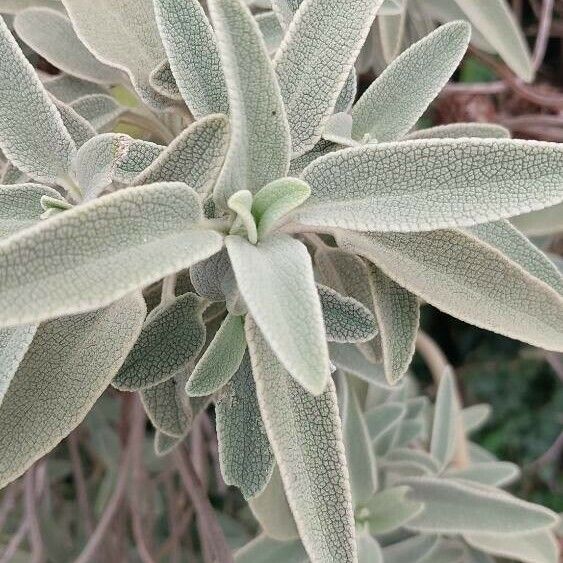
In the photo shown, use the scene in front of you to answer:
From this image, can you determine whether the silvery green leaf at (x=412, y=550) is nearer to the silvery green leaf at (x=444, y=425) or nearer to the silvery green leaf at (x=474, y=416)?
the silvery green leaf at (x=444, y=425)

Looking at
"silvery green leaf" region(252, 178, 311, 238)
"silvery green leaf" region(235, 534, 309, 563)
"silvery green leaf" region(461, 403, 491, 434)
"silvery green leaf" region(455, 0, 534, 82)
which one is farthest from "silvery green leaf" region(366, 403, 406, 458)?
"silvery green leaf" region(252, 178, 311, 238)

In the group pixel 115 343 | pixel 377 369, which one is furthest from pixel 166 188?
pixel 377 369

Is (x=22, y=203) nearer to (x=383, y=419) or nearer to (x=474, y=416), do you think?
(x=383, y=419)

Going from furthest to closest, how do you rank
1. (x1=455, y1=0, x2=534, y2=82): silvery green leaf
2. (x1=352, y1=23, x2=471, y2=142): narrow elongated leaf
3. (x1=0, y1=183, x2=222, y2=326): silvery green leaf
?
(x1=455, y1=0, x2=534, y2=82): silvery green leaf
(x1=352, y1=23, x2=471, y2=142): narrow elongated leaf
(x1=0, y1=183, x2=222, y2=326): silvery green leaf

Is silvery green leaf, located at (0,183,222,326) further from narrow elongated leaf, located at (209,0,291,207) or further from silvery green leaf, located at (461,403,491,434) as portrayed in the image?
silvery green leaf, located at (461,403,491,434)

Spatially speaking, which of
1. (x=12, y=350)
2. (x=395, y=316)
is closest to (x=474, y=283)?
(x=395, y=316)

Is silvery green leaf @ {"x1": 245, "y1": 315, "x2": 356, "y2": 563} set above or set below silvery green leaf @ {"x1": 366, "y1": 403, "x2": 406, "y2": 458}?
above

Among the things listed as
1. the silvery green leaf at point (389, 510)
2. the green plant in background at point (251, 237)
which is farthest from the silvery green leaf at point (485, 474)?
the green plant in background at point (251, 237)
